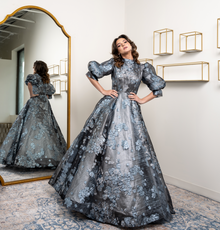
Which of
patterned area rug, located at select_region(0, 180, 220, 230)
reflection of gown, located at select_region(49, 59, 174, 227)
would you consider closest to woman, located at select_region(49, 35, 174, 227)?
reflection of gown, located at select_region(49, 59, 174, 227)

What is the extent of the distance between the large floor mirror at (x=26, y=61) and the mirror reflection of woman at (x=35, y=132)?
57 mm

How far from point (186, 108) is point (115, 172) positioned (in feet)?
4.08

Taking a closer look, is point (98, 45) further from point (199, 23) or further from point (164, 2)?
point (199, 23)

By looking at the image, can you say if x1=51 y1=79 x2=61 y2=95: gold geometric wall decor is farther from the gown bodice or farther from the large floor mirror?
the gown bodice

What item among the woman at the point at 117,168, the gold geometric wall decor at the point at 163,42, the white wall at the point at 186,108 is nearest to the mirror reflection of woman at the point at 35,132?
the woman at the point at 117,168

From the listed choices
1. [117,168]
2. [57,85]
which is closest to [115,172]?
[117,168]

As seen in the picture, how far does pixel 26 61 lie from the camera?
2.85 meters

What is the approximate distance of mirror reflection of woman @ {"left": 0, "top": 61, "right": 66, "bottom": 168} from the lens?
2.88m

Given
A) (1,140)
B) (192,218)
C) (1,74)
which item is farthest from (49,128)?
(192,218)

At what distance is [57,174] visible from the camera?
92.2 inches

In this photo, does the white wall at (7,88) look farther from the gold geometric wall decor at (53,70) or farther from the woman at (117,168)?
the woman at (117,168)

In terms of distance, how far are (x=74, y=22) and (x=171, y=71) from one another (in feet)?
4.24

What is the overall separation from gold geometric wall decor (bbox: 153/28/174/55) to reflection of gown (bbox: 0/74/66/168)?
131 cm

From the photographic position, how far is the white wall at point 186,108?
2562 millimetres
